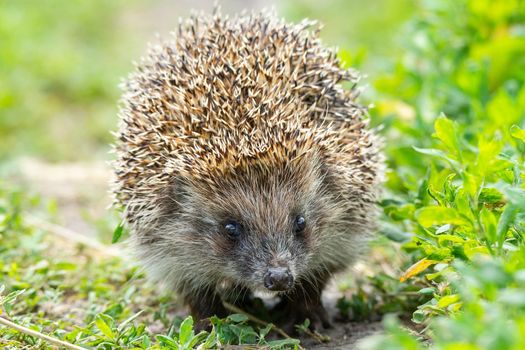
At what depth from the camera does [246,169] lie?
4016 millimetres

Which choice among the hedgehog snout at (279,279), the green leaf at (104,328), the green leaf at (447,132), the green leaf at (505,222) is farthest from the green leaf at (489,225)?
the green leaf at (104,328)

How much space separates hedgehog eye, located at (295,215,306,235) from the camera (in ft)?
13.5

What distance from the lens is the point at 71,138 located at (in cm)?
883

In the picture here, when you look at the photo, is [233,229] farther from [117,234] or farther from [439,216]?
[439,216]

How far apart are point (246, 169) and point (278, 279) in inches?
25.1

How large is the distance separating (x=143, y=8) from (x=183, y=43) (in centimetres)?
1042

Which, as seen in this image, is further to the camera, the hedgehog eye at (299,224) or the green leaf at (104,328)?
the hedgehog eye at (299,224)

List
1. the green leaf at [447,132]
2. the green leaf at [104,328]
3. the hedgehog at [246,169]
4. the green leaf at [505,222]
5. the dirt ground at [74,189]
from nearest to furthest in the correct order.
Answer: the green leaf at [505,222] → the green leaf at [104,328] → the green leaf at [447,132] → the hedgehog at [246,169] → the dirt ground at [74,189]

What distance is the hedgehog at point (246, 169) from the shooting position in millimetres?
3990

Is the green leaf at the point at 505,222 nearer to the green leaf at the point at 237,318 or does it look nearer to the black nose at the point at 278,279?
the black nose at the point at 278,279

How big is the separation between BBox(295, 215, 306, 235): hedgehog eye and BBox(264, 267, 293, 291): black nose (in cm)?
39

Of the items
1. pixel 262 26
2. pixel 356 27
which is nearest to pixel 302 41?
pixel 262 26

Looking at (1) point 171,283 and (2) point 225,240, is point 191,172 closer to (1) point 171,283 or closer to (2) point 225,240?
(2) point 225,240

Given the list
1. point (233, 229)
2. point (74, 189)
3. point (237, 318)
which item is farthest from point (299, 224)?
point (74, 189)
